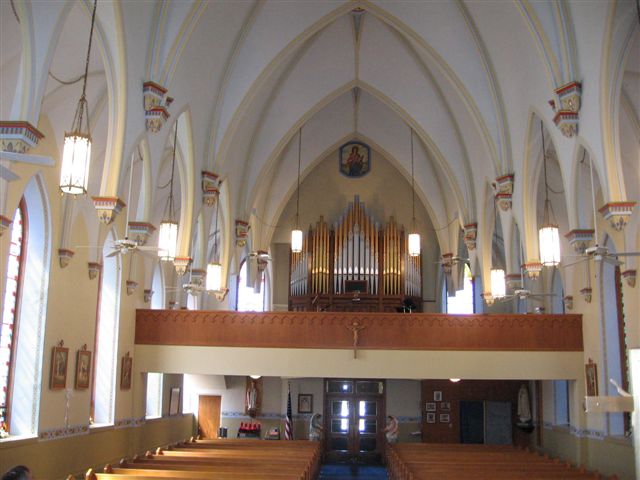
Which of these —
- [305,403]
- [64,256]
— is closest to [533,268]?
[64,256]

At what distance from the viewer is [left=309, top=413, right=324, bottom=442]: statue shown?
80.0ft

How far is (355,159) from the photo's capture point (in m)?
27.4

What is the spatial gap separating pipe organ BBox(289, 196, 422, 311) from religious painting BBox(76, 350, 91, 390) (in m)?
9.89

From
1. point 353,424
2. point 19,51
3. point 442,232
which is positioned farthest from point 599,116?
point 353,424

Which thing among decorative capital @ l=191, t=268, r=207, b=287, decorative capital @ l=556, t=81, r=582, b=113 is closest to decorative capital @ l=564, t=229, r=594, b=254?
decorative capital @ l=556, t=81, r=582, b=113

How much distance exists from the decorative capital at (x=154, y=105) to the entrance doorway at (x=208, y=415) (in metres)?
14.0

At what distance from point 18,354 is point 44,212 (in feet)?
9.09

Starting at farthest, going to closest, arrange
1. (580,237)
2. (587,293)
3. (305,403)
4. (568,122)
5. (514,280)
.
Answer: (305,403), (514,280), (587,293), (580,237), (568,122)

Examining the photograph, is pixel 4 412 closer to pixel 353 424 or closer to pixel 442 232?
pixel 353 424

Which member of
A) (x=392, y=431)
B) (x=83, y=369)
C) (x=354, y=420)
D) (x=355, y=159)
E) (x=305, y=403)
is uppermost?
(x=355, y=159)

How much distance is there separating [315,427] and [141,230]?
1265 cm

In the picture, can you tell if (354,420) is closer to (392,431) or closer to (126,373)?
(392,431)

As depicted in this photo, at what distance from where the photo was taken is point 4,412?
13.4m

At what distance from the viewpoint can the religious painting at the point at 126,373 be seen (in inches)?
680
